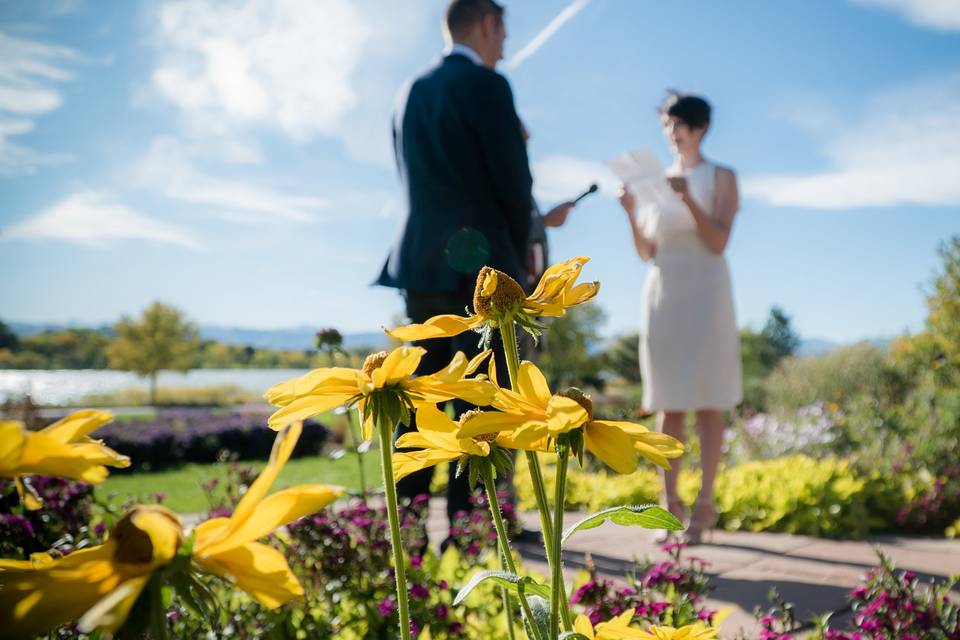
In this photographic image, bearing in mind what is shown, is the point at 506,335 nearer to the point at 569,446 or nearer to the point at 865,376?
the point at 569,446

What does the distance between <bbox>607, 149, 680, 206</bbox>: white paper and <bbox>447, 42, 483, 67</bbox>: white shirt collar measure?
892 mm

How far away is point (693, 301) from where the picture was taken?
354 cm

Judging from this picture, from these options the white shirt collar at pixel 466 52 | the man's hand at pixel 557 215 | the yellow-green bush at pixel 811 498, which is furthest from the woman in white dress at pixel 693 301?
the white shirt collar at pixel 466 52

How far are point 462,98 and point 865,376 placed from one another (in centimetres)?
1022

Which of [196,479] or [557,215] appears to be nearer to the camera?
[557,215]

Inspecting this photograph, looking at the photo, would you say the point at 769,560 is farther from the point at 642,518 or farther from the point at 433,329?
the point at 433,329

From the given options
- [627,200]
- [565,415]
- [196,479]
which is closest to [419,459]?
[565,415]

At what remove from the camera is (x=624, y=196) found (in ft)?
12.1

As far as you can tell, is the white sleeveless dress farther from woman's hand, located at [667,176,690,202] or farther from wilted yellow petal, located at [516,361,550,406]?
wilted yellow petal, located at [516,361,550,406]

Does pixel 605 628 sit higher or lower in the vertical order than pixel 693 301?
lower

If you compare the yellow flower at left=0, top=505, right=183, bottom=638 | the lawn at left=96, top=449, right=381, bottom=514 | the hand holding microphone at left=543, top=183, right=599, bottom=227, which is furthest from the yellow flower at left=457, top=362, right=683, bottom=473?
the lawn at left=96, top=449, right=381, bottom=514

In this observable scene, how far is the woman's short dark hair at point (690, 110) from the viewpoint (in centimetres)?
351

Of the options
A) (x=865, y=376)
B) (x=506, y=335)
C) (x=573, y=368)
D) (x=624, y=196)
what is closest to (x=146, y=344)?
(x=573, y=368)

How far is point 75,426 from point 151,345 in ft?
110
